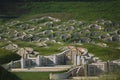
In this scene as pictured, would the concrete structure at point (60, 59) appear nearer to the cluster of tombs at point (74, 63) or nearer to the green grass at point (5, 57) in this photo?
the cluster of tombs at point (74, 63)

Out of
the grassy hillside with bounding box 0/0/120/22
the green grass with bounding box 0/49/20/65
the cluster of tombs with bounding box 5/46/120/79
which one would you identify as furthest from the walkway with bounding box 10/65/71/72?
the grassy hillside with bounding box 0/0/120/22

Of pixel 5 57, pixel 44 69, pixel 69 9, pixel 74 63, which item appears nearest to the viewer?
pixel 44 69

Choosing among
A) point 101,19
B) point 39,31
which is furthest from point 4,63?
point 101,19

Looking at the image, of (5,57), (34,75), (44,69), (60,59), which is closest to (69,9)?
(60,59)

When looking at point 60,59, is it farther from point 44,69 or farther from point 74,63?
point 44,69

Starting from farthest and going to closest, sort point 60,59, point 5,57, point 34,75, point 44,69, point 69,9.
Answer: point 69,9
point 60,59
point 5,57
point 44,69
point 34,75

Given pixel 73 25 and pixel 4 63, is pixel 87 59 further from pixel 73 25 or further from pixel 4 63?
pixel 73 25

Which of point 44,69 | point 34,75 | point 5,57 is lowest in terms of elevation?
point 44,69
